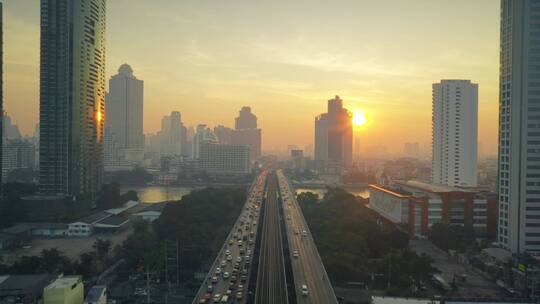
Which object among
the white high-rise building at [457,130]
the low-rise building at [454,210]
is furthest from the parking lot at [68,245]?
the white high-rise building at [457,130]

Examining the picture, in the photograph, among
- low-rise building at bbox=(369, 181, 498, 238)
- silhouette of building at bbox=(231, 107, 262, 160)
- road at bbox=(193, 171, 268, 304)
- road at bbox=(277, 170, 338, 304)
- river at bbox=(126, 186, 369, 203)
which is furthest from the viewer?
silhouette of building at bbox=(231, 107, 262, 160)

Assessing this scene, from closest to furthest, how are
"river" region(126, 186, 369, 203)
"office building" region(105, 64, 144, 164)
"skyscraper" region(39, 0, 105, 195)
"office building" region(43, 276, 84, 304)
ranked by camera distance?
"office building" region(43, 276, 84, 304), "skyscraper" region(39, 0, 105, 195), "river" region(126, 186, 369, 203), "office building" region(105, 64, 144, 164)

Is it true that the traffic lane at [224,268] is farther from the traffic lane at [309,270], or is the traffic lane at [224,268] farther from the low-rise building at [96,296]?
the low-rise building at [96,296]

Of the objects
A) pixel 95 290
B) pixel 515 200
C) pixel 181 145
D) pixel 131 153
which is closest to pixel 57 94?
pixel 95 290

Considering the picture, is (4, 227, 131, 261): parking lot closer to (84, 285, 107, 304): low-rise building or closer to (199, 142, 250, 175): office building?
(84, 285, 107, 304): low-rise building

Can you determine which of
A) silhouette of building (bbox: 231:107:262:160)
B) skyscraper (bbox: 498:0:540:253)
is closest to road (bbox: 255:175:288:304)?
skyscraper (bbox: 498:0:540:253)

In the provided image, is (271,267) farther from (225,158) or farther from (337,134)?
(337,134)

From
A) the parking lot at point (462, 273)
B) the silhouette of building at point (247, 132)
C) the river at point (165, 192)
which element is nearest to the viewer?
the parking lot at point (462, 273)

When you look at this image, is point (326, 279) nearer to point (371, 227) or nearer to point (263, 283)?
point (263, 283)
